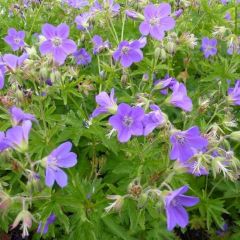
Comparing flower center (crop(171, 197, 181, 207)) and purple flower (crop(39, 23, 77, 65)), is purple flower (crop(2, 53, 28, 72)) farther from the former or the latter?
flower center (crop(171, 197, 181, 207))

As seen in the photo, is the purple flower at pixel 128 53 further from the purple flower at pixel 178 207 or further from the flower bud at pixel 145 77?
the purple flower at pixel 178 207

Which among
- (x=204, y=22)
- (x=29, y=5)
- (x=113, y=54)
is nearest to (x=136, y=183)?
(x=113, y=54)

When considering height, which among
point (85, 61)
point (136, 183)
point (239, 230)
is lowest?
point (239, 230)

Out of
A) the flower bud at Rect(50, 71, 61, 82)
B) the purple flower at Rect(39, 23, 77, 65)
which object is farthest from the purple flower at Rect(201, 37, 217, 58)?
Result: the flower bud at Rect(50, 71, 61, 82)

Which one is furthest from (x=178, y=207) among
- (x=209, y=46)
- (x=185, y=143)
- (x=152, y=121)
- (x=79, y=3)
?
(x=79, y=3)

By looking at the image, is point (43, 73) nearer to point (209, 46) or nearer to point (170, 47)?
point (170, 47)

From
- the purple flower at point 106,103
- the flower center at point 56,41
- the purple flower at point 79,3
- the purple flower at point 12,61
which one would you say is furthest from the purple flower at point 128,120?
the purple flower at point 79,3

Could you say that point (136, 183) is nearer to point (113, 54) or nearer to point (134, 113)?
point (134, 113)
